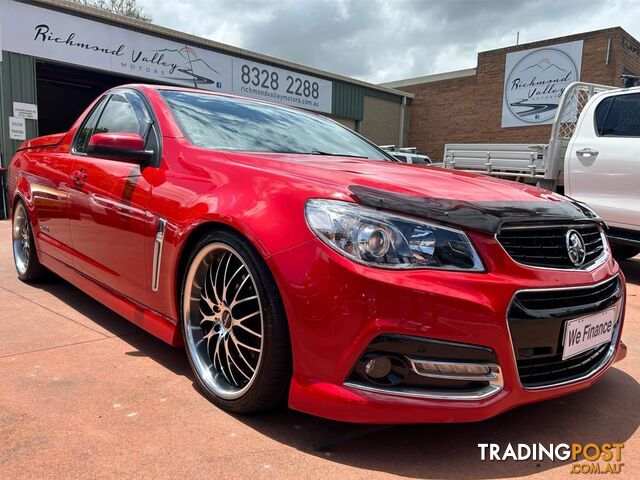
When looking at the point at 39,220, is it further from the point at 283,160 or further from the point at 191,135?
the point at 283,160

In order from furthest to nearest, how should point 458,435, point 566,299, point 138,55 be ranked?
point 138,55 → point 458,435 → point 566,299

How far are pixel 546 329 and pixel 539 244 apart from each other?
333mm

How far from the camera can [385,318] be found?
179 cm

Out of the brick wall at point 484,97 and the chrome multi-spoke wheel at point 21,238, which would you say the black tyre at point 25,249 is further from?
the brick wall at point 484,97

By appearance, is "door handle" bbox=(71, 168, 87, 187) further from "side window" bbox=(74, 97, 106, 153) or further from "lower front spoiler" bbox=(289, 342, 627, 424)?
"lower front spoiler" bbox=(289, 342, 627, 424)

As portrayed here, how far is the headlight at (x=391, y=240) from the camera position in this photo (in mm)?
1859

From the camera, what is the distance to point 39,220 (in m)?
4.05

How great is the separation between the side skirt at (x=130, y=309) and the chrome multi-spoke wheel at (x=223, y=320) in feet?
0.44

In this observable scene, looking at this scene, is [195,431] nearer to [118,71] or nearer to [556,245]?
[556,245]

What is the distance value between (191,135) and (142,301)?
90cm

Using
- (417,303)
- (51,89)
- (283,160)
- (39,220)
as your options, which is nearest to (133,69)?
(51,89)

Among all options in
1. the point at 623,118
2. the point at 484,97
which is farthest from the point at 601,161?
the point at 484,97

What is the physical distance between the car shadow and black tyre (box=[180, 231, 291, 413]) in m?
0.15

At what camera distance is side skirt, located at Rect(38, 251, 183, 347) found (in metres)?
2.57
